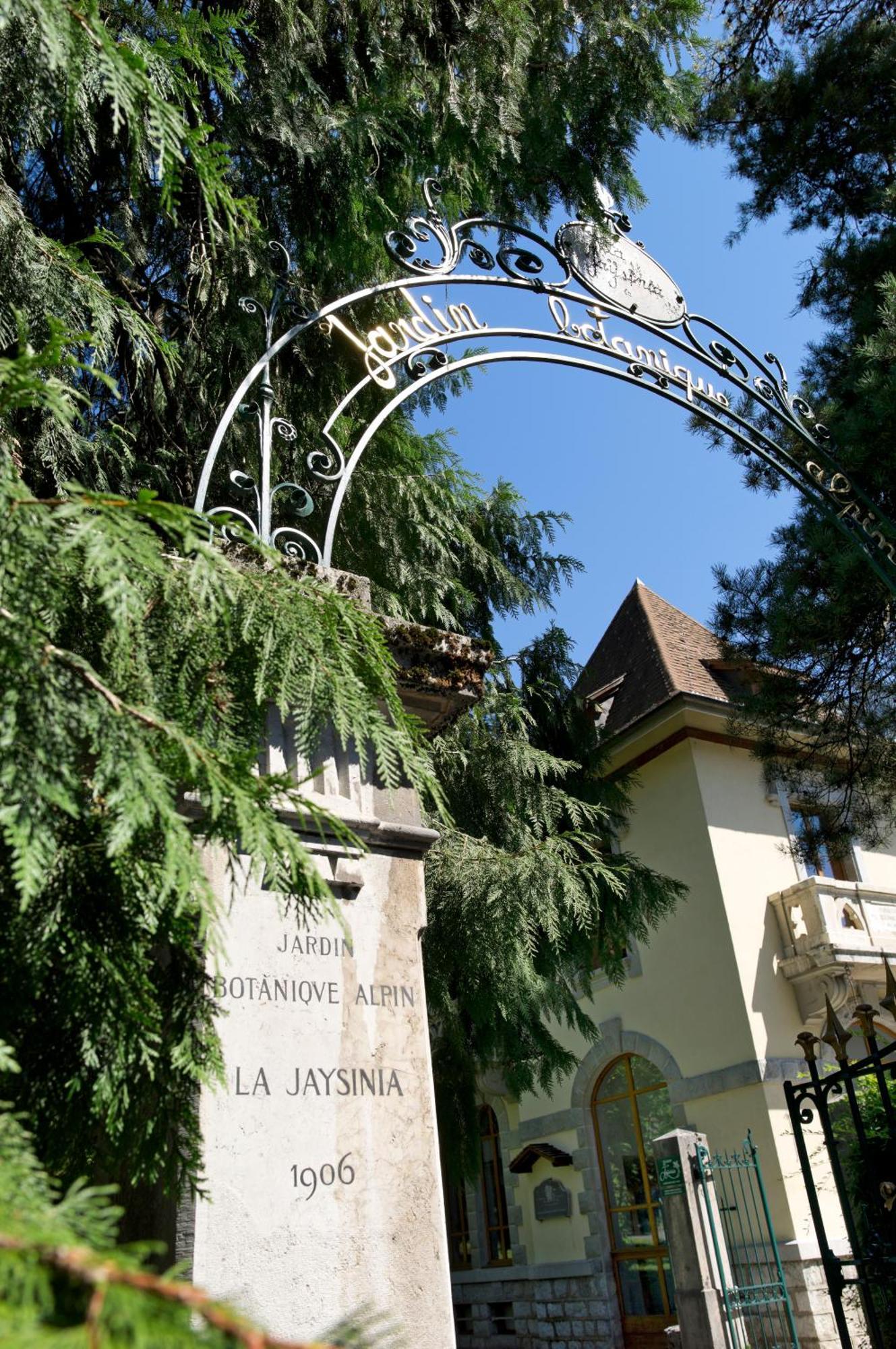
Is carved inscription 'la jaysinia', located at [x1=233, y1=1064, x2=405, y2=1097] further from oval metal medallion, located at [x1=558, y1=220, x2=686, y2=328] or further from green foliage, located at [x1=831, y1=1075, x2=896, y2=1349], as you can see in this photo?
oval metal medallion, located at [x1=558, y1=220, x2=686, y2=328]

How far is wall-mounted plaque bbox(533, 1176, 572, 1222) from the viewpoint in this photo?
13180 mm

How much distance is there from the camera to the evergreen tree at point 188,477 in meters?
1.49

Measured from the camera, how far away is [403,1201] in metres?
2.32

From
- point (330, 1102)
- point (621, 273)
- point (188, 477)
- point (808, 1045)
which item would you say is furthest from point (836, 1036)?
point (188, 477)

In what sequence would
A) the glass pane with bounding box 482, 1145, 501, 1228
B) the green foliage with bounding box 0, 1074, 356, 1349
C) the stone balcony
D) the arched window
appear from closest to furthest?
the green foliage with bounding box 0, 1074, 356, 1349 < the stone balcony < the arched window < the glass pane with bounding box 482, 1145, 501, 1228

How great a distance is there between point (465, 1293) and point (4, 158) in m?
14.6

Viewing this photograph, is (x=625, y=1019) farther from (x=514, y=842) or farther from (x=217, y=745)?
(x=217, y=745)

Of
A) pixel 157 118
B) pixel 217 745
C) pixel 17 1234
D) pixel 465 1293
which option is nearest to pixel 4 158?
pixel 157 118

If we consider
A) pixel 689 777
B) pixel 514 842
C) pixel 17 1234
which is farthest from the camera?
pixel 689 777

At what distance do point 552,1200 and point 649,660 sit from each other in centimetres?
722

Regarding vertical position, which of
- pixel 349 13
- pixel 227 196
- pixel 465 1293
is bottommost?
pixel 465 1293

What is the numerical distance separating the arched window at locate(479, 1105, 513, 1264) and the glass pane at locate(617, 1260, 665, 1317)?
2.04 metres

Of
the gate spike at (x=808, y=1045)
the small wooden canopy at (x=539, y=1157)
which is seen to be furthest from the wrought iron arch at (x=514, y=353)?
the small wooden canopy at (x=539, y=1157)

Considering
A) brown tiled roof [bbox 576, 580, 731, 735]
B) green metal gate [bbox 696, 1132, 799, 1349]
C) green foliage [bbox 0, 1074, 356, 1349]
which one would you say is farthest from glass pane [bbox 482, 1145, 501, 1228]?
green foliage [bbox 0, 1074, 356, 1349]
